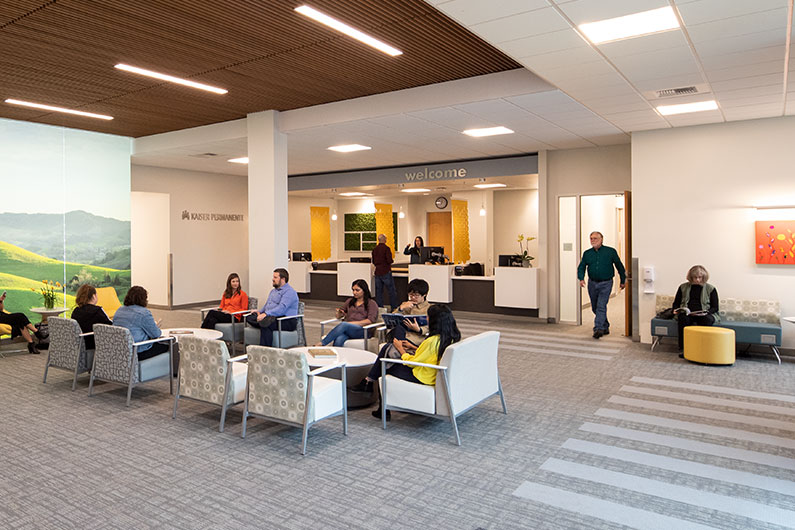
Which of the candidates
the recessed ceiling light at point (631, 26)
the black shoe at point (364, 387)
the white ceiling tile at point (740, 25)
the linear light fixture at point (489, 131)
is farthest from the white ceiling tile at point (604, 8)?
the linear light fixture at point (489, 131)

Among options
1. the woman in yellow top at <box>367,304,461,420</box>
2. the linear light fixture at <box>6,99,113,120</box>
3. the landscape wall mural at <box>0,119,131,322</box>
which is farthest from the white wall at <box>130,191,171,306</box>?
the woman in yellow top at <box>367,304,461,420</box>

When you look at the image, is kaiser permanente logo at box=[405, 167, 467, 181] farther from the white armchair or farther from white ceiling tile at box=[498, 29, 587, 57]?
the white armchair

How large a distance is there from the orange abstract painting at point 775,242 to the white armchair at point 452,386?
5.23 metres

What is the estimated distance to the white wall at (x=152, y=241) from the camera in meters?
13.6

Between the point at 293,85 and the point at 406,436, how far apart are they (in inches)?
194

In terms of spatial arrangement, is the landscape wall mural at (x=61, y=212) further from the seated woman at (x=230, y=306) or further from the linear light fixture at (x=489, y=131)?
the linear light fixture at (x=489, y=131)

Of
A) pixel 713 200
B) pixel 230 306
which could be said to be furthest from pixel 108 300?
pixel 713 200

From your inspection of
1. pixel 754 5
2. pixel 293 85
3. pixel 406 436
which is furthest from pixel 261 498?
pixel 293 85

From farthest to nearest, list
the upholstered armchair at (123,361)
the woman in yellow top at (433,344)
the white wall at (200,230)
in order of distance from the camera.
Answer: the white wall at (200,230), the upholstered armchair at (123,361), the woman in yellow top at (433,344)

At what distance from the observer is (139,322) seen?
6.15 metres

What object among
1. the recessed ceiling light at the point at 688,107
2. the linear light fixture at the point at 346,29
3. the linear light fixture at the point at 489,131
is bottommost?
the recessed ceiling light at the point at 688,107

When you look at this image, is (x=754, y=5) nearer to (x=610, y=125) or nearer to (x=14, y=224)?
(x=610, y=125)

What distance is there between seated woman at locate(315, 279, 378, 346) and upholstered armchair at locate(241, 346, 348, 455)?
227cm

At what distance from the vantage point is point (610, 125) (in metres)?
8.60
